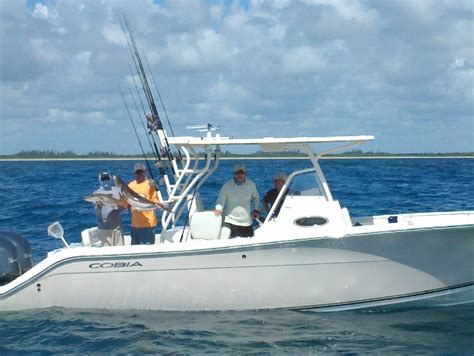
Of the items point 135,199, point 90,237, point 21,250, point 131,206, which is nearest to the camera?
point 135,199

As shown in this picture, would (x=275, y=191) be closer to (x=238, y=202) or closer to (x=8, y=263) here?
(x=238, y=202)

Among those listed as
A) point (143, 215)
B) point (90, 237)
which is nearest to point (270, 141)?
point (143, 215)

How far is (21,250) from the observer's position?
8875 mm

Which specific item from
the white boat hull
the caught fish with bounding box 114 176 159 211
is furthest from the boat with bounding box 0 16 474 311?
the caught fish with bounding box 114 176 159 211

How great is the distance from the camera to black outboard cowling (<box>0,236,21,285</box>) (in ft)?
28.4

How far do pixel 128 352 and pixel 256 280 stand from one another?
5.55 ft

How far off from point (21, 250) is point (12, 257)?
17 cm

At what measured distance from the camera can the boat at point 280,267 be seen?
7738 millimetres

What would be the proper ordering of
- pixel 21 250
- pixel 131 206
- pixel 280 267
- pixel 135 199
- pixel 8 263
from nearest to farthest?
1. pixel 280 267
2. pixel 135 199
3. pixel 131 206
4. pixel 8 263
5. pixel 21 250

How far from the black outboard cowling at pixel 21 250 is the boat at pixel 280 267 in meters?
0.48

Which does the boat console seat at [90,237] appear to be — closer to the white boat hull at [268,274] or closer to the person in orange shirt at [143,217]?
the person in orange shirt at [143,217]

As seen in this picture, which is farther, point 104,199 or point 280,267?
point 104,199

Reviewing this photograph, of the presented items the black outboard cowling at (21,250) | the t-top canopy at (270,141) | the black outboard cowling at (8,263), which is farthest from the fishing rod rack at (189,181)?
the black outboard cowling at (8,263)

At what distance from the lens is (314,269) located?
7809 mm
